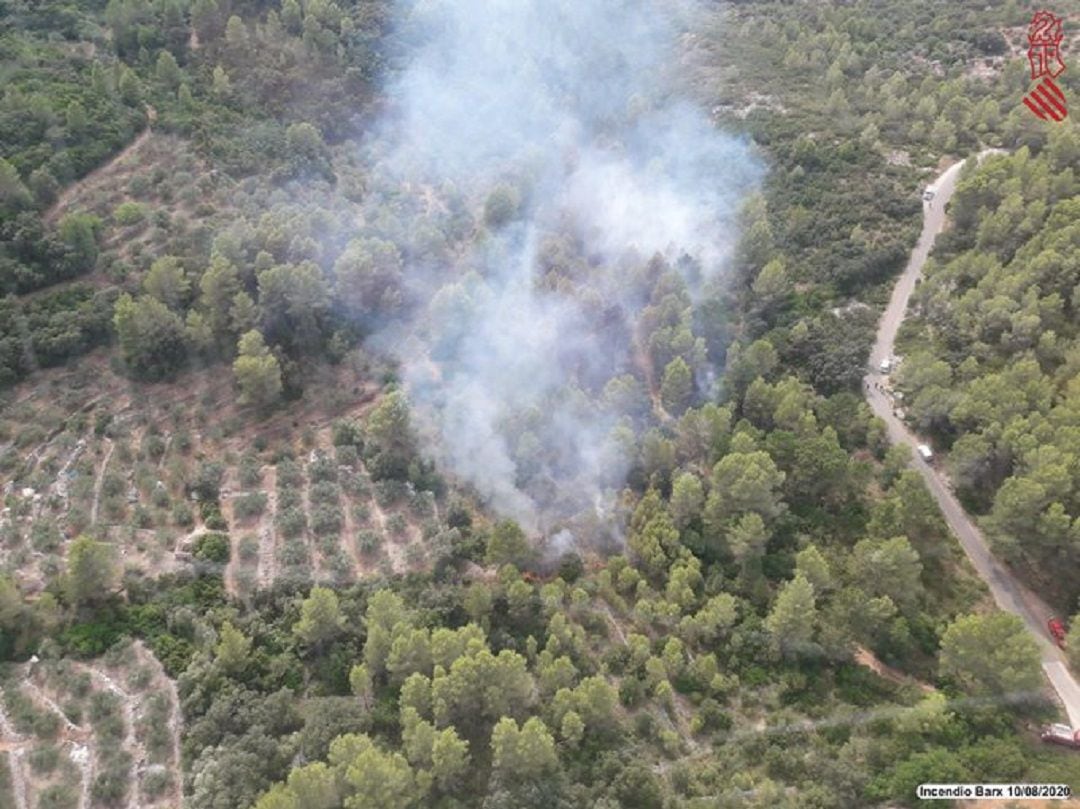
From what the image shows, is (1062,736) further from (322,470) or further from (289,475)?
(289,475)

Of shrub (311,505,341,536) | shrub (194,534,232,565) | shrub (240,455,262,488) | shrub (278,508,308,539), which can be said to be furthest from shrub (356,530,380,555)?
shrub (240,455,262,488)

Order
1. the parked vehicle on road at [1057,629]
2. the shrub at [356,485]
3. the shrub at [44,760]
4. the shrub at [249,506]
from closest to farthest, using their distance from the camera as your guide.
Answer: the shrub at [44,760] → the parked vehicle on road at [1057,629] → the shrub at [249,506] → the shrub at [356,485]

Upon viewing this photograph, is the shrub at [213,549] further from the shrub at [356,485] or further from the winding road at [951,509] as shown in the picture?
the winding road at [951,509]

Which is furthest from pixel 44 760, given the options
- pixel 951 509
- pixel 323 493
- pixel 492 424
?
pixel 951 509

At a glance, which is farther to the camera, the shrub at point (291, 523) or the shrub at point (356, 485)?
the shrub at point (356, 485)

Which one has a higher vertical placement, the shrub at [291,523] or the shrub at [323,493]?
the shrub at [323,493]

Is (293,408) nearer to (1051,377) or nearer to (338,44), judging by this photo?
(338,44)

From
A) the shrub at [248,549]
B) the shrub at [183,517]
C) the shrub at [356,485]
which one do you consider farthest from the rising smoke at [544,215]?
the shrub at [183,517]

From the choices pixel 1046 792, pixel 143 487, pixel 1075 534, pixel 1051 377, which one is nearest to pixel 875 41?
pixel 1051 377
